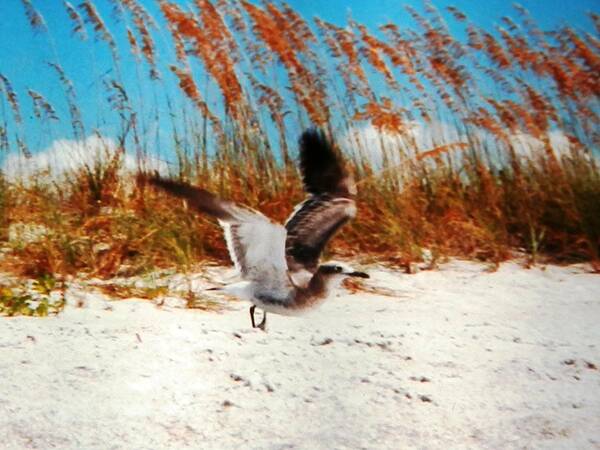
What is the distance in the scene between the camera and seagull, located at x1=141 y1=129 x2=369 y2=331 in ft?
4.93

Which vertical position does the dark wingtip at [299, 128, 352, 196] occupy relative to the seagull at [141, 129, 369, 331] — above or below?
above

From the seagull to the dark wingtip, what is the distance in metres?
0.03

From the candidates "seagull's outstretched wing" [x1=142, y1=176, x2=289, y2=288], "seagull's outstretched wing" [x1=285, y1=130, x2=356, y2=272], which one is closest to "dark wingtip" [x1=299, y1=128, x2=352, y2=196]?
"seagull's outstretched wing" [x1=285, y1=130, x2=356, y2=272]

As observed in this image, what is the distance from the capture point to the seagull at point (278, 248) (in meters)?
1.50

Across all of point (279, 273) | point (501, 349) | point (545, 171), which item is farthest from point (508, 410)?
point (545, 171)

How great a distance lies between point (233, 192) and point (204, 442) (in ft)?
4.73

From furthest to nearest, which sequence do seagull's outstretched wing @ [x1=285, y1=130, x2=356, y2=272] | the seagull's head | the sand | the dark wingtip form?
the dark wingtip < seagull's outstretched wing @ [x1=285, y1=130, x2=356, y2=272] < the seagull's head < the sand

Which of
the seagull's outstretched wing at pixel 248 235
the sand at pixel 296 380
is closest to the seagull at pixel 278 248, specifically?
the seagull's outstretched wing at pixel 248 235

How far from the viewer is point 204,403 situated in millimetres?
1517

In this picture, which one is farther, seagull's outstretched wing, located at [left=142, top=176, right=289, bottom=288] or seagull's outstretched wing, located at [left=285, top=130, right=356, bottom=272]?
seagull's outstretched wing, located at [left=285, top=130, right=356, bottom=272]

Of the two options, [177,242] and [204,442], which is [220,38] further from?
[204,442]

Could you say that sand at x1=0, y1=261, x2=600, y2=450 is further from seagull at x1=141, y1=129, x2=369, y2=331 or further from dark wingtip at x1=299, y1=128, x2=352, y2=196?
dark wingtip at x1=299, y1=128, x2=352, y2=196

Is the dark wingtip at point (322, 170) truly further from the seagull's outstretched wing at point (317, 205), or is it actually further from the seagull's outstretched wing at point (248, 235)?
the seagull's outstretched wing at point (248, 235)

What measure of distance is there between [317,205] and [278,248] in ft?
1.25
